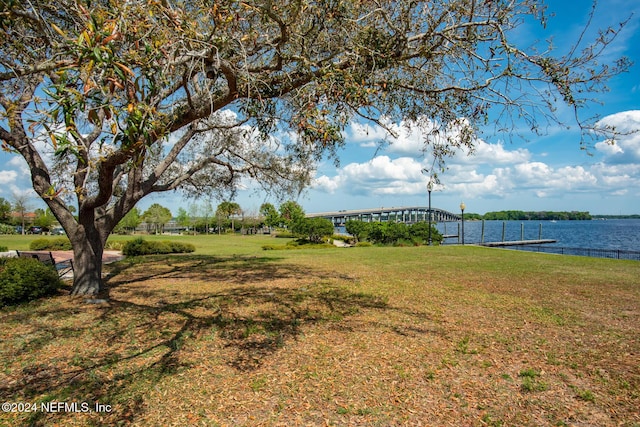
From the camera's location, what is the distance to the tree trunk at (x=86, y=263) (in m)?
8.40

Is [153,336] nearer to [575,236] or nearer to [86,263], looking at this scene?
[86,263]

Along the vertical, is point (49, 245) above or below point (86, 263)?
below

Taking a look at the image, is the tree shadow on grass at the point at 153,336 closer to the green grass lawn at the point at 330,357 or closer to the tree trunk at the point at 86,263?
the green grass lawn at the point at 330,357

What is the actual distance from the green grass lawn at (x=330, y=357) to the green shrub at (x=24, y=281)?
1.04 ft

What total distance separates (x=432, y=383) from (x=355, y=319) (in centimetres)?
253

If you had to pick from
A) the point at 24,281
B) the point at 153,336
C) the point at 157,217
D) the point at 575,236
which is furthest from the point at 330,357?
the point at 575,236

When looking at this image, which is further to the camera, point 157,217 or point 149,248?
point 157,217

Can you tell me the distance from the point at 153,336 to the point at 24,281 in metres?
4.12

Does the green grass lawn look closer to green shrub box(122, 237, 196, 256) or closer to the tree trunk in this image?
the tree trunk

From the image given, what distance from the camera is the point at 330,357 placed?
15.4 feet

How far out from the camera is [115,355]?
15.7 feet

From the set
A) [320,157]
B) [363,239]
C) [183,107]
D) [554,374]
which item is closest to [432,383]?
[554,374]

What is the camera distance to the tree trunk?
8398 millimetres

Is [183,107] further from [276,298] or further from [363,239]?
[363,239]
